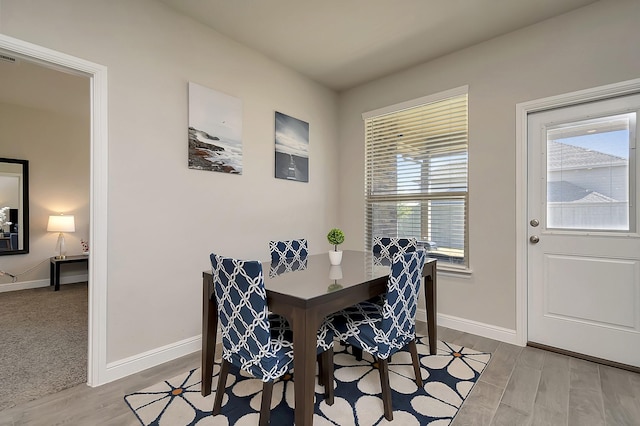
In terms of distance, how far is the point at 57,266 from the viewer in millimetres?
4668

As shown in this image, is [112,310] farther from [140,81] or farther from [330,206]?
[330,206]

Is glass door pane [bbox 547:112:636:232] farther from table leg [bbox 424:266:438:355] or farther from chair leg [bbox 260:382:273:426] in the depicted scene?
chair leg [bbox 260:382:273:426]

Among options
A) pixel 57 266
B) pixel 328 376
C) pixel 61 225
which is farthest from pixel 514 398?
pixel 61 225

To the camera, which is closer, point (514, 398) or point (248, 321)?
point (248, 321)

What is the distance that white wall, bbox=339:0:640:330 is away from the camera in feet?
7.75

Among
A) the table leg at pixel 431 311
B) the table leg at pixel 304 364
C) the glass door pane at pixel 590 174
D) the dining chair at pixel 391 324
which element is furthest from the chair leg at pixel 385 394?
the glass door pane at pixel 590 174

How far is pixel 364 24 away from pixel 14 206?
548 cm

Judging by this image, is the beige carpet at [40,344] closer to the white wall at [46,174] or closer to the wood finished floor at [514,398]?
the wood finished floor at [514,398]

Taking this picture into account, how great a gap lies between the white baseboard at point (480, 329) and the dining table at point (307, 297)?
710 mm

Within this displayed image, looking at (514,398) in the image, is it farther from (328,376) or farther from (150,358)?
(150,358)

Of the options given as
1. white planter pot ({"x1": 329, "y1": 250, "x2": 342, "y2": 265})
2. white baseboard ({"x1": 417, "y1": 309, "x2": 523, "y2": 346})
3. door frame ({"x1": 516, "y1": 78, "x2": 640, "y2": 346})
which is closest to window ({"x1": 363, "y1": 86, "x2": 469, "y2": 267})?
door frame ({"x1": 516, "y1": 78, "x2": 640, "y2": 346})

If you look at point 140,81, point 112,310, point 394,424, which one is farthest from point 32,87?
point 394,424

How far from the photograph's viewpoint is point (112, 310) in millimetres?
2152

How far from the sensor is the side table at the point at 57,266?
463cm
